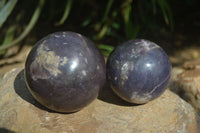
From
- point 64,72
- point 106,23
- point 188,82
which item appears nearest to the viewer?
point 64,72

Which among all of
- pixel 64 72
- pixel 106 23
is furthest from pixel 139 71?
pixel 106 23

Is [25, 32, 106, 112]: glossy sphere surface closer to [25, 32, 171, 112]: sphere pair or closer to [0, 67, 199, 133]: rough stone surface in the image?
[25, 32, 171, 112]: sphere pair

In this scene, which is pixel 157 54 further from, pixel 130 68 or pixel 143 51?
pixel 130 68

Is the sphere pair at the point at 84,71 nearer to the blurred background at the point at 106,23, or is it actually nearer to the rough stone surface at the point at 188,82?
the rough stone surface at the point at 188,82

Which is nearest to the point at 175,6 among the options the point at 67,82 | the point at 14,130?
the point at 67,82

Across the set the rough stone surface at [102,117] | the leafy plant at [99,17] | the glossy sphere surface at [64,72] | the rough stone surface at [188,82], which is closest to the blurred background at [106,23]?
the leafy plant at [99,17]

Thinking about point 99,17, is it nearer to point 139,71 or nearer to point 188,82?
point 188,82

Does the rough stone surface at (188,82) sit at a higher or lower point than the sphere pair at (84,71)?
lower
